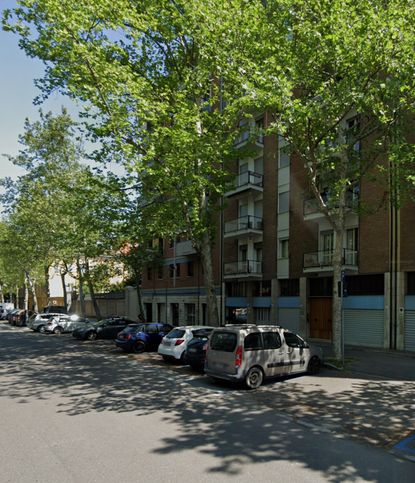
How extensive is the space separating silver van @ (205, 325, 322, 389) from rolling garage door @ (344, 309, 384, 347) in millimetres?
9464

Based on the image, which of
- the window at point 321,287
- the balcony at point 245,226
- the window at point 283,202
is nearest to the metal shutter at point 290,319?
the window at point 321,287

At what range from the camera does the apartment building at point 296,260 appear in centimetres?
1956

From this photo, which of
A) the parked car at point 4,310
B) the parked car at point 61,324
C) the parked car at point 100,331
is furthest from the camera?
the parked car at point 4,310

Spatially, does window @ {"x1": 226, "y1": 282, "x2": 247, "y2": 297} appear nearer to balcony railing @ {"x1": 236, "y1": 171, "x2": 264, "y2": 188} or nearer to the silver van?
balcony railing @ {"x1": 236, "y1": 171, "x2": 264, "y2": 188}

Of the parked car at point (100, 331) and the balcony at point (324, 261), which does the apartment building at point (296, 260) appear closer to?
the balcony at point (324, 261)

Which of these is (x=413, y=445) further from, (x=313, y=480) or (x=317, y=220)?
(x=317, y=220)

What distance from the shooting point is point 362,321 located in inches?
832

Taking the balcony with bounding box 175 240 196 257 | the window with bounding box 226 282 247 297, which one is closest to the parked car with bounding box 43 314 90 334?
the balcony with bounding box 175 240 196 257

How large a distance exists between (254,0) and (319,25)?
119 inches

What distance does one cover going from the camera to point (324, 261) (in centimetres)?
2294

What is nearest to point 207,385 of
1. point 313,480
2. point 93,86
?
point 313,480

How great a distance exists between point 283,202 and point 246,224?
9.96 ft

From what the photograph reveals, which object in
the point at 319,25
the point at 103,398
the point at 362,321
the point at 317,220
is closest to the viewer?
the point at 103,398

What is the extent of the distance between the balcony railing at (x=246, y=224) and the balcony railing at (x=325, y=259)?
4716mm
